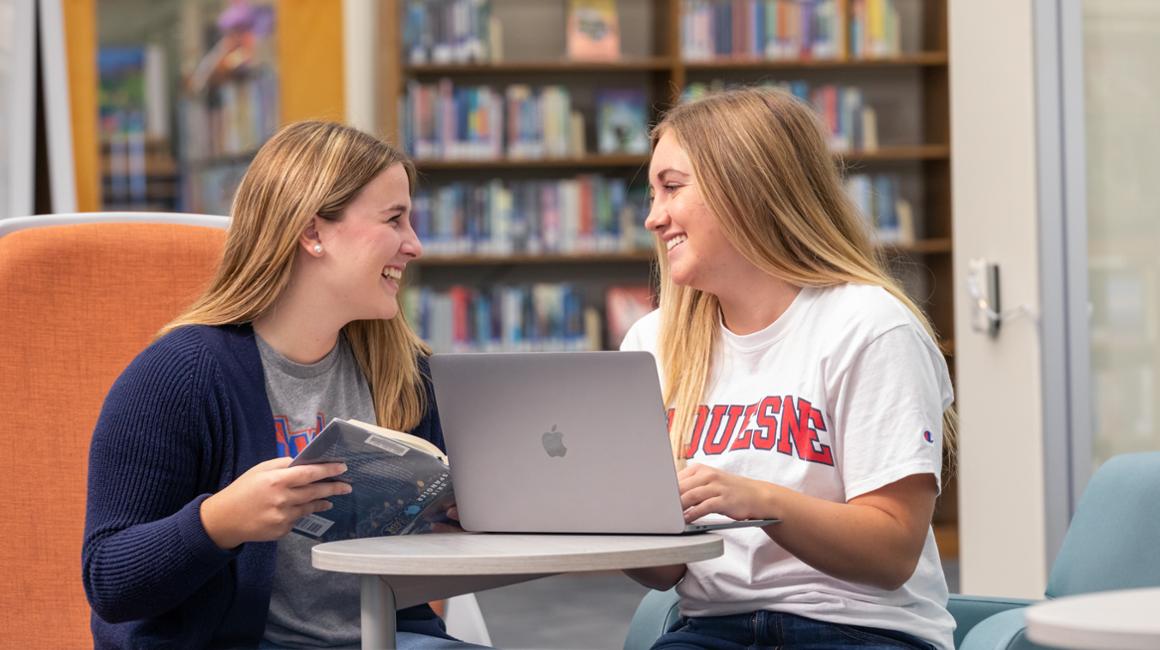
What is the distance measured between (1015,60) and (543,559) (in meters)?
2.36

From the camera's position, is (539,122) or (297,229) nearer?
(297,229)

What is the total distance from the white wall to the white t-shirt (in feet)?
5.33

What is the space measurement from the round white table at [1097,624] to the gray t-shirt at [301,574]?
0.99 meters

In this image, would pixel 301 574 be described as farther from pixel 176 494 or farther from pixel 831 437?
pixel 831 437

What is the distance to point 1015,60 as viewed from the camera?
10.6 ft

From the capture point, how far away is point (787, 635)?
1.61 meters

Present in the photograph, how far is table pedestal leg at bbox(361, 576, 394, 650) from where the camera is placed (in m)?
1.42

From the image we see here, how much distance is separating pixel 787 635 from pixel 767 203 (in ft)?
1.71

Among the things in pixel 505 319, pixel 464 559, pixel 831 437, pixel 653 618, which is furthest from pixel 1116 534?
pixel 505 319

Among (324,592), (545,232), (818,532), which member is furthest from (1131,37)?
(545,232)

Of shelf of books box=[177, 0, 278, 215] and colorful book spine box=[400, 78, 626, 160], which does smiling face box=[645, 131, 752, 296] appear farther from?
colorful book spine box=[400, 78, 626, 160]

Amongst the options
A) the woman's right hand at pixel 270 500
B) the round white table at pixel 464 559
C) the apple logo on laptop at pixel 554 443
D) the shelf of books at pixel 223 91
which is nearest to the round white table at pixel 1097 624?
the round white table at pixel 464 559

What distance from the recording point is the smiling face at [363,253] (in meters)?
1.76

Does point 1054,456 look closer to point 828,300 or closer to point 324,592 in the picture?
point 828,300
